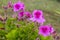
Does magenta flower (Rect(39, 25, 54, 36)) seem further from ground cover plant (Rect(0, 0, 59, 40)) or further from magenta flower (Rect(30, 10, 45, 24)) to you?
magenta flower (Rect(30, 10, 45, 24))

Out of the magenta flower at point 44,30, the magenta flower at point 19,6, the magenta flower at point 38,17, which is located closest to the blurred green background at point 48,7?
the magenta flower at point 19,6

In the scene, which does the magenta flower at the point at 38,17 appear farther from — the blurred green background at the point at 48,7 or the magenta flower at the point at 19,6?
the blurred green background at the point at 48,7

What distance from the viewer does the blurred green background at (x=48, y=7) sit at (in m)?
6.12

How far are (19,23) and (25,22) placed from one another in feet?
0.19

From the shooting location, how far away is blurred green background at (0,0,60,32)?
612cm

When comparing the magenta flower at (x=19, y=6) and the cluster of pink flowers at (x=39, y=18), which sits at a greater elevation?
the magenta flower at (x=19, y=6)

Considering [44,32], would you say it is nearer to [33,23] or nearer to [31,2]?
[33,23]

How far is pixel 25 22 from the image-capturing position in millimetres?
2174

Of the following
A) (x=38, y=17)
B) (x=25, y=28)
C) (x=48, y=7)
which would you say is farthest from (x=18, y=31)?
(x=48, y=7)

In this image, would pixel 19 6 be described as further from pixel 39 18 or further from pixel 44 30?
pixel 44 30

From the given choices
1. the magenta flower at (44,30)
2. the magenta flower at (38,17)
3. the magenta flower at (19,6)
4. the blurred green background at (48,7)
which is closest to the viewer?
the magenta flower at (44,30)

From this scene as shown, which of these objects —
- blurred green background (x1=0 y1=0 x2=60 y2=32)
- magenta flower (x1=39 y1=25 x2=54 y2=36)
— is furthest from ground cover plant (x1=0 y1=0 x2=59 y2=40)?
blurred green background (x1=0 y1=0 x2=60 y2=32)

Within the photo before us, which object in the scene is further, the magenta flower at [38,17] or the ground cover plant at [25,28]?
the magenta flower at [38,17]

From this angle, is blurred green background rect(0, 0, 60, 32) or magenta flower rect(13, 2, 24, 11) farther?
blurred green background rect(0, 0, 60, 32)
